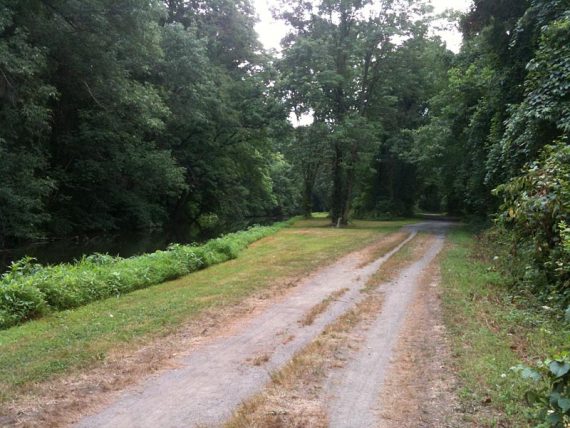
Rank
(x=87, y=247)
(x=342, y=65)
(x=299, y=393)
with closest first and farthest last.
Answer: (x=299, y=393) → (x=87, y=247) → (x=342, y=65)

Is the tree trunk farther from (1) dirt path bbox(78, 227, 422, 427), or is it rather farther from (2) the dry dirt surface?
(1) dirt path bbox(78, 227, 422, 427)

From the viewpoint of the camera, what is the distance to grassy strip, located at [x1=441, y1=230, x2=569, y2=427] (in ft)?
14.0

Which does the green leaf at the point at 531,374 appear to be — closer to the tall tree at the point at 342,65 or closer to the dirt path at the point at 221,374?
the dirt path at the point at 221,374

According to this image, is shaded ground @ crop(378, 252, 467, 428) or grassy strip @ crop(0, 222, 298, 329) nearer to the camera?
shaded ground @ crop(378, 252, 467, 428)

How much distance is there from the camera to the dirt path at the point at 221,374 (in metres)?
4.20

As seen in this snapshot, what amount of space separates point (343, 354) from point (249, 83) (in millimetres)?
29197

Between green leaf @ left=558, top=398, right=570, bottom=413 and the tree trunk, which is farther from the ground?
the tree trunk

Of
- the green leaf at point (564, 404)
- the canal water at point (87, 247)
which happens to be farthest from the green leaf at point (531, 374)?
the canal water at point (87, 247)

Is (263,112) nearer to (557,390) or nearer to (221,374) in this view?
(221,374)

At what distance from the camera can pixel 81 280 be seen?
9.24 meters

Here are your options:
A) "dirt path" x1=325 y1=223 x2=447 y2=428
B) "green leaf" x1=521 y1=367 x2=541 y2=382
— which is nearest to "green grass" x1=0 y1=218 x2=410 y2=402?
"dirt path" x1=325 y1=223 x2=447 y2=428

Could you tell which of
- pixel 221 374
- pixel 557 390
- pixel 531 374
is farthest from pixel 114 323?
pixel 557 390

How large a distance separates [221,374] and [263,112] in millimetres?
27116

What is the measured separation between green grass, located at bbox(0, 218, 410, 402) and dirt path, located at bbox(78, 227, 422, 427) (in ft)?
3.27
